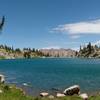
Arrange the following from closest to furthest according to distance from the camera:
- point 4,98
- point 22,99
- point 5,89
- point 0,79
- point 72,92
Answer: point 4,98 → point 22,99 → point 5,89 → point 72,92 → point 0,79

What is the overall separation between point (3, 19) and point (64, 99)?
19.2 metres

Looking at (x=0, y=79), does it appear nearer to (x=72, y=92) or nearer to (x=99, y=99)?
(x=72, y=92)

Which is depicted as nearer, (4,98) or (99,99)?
(4,98)

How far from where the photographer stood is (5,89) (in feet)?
127

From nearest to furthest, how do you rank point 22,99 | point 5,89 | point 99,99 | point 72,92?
point 22,99, point 99,99, point 5,89, point 72,92

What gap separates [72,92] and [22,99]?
1922cm

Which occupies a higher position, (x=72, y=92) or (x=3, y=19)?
(x=3, y=19)

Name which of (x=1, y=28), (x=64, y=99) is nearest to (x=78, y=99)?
(x=64, y=99)

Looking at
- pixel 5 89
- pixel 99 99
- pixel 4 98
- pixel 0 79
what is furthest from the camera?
pixel 0 79

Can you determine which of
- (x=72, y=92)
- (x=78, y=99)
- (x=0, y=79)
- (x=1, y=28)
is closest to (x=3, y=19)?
(x=1, y=28)

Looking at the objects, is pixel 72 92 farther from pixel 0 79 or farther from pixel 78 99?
pixel 0 79

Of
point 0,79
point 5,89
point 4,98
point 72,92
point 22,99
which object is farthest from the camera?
point 0,79

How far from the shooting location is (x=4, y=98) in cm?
2909

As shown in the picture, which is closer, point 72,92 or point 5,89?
point 5,89
